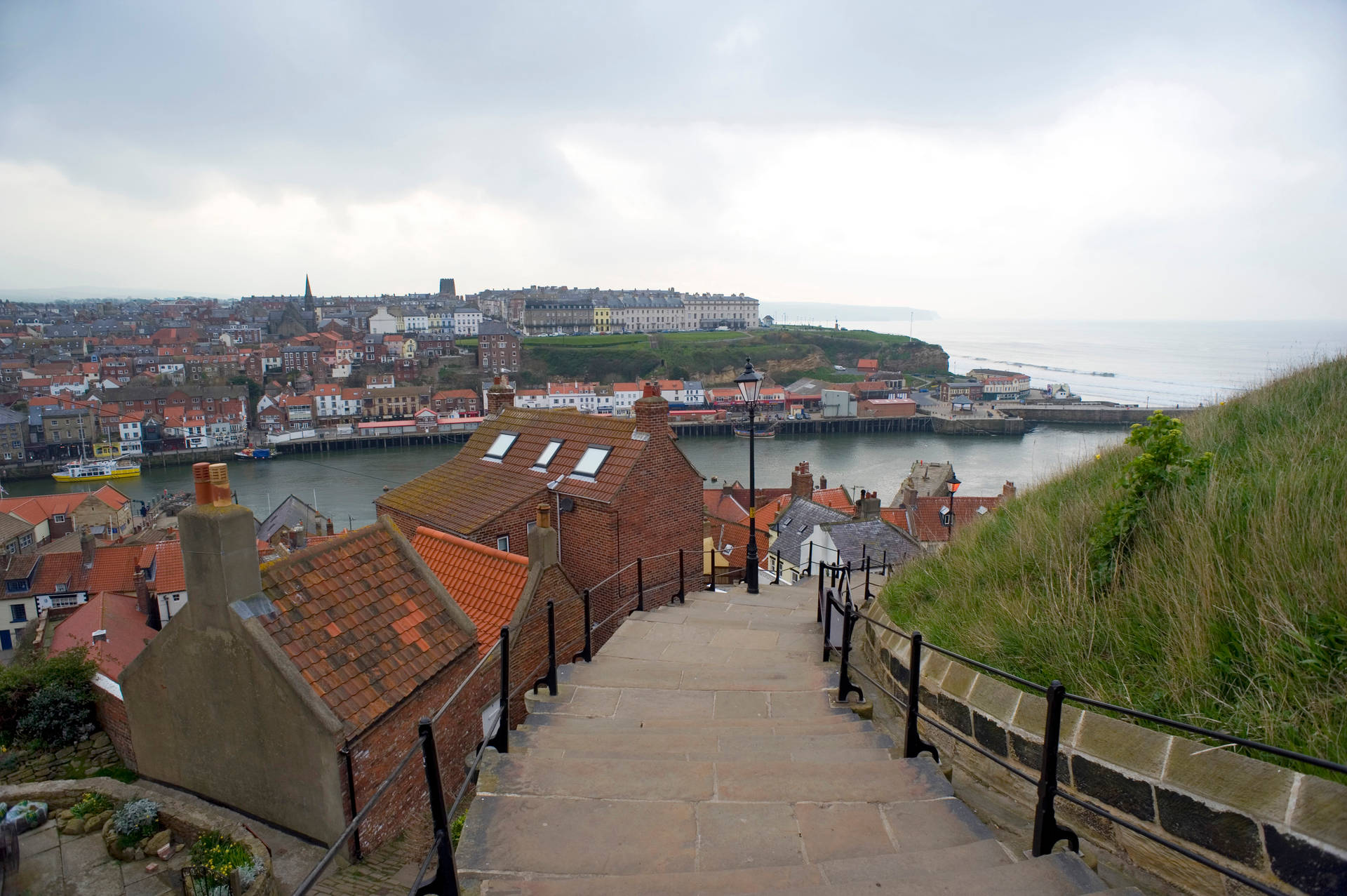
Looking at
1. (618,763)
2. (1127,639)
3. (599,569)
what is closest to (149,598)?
(599,569)

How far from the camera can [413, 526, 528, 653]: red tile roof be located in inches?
392

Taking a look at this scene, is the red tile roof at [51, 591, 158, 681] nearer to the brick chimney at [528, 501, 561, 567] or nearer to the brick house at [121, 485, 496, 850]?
the brick house at [121, 485, 496, 850]

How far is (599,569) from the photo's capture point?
13.8 m

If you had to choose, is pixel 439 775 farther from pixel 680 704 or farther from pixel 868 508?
pixel 868 508

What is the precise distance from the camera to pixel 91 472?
70.0m

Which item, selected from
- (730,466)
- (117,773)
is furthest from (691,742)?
(730,466)

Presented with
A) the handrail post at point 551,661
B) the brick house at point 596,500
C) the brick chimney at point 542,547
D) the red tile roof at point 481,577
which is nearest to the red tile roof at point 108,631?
the brick house at point 596,500

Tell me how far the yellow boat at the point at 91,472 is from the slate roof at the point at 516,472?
71.7 m

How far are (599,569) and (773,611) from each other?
477 cm

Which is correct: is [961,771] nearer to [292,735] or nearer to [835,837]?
[835,837]

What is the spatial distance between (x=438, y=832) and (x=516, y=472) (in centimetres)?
1347

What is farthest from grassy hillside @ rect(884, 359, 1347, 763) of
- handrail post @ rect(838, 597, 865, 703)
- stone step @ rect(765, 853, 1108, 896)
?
stone step @ rect(765, 853, 1108, 896)

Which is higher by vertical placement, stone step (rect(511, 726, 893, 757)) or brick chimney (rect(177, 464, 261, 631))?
brick chimney (rect(177, 464, 261, 631))

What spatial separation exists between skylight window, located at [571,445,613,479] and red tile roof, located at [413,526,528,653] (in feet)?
11.1
